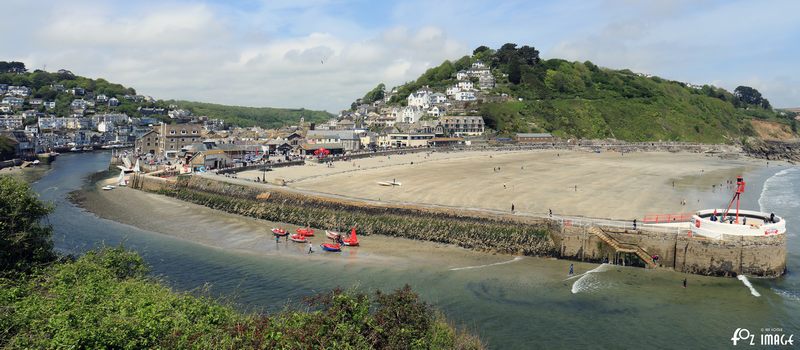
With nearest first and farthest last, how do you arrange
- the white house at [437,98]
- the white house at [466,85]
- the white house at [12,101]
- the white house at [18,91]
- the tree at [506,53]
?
the white house at [437,98] < the white house at [466,85] < the white house at [12,101] < the tree at [506,53] < the white house at [18,91]

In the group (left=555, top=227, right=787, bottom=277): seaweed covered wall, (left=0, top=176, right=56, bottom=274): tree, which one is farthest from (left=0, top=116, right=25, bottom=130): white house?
(left=555, top=227, right=787, bottom=277): seaweed covered wall

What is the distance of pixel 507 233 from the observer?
3659cm

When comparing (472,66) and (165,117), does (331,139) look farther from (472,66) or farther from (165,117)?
(165,117)

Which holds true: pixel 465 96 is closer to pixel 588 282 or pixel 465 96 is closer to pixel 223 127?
pixel 223 127

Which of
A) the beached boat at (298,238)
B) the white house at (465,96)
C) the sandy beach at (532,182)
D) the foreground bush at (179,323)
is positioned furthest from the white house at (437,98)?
the foreground bush at (179,323)

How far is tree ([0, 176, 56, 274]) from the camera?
69.9ft

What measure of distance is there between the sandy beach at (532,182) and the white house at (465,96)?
58958 mm

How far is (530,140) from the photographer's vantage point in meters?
122

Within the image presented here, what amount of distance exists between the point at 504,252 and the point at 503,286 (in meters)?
7.38

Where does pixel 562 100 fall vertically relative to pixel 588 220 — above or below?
above

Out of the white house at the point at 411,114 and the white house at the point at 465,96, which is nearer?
the white house at the point at 411,114

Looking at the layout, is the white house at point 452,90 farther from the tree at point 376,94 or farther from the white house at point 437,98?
the tree at point 376,94

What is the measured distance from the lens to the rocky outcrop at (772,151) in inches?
4461


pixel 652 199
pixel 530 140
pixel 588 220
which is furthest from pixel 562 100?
pixel 588 220
